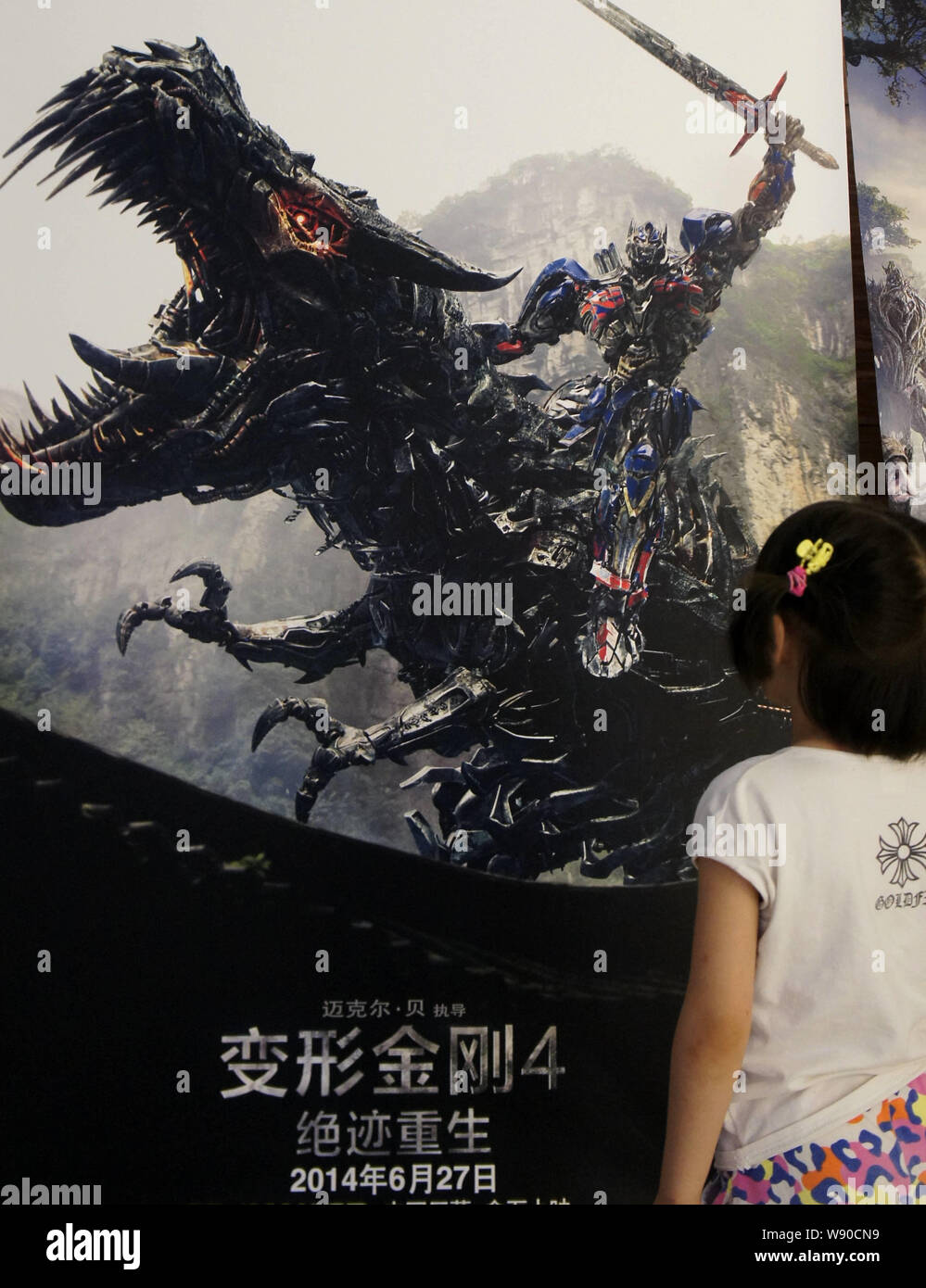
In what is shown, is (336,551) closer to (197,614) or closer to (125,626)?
(197,614)

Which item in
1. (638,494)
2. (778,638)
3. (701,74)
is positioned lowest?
(778,638)

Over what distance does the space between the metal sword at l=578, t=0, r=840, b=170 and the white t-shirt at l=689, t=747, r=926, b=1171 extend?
→ 221 cm

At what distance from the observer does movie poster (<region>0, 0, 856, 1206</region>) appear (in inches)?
97.7

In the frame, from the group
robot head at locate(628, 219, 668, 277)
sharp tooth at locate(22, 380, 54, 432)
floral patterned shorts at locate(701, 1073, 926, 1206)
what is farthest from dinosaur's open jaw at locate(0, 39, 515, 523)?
A: floral patterned shorts at locate(701, 1073, 926, 1206)

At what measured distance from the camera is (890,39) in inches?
108

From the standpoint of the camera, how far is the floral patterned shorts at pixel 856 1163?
1061mm

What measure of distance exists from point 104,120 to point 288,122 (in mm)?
436

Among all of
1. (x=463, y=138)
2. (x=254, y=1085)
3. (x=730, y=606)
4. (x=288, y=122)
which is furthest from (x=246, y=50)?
(x=254, y=1085)

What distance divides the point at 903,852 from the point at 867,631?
0.23 metres

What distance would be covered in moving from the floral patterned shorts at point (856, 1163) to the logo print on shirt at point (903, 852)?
22 centimetres

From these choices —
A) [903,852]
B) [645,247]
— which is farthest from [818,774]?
[645,247]

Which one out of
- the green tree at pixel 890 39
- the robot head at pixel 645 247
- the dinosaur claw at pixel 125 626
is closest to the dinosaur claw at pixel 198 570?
the dinosaur claw at pixel 125 626

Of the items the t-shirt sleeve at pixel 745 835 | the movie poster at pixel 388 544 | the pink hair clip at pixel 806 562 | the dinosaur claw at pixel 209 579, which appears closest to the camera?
the t-shirt sleeve at pixel 745 835

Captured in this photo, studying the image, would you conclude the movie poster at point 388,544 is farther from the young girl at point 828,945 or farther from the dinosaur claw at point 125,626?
the young girl at point 828,945
